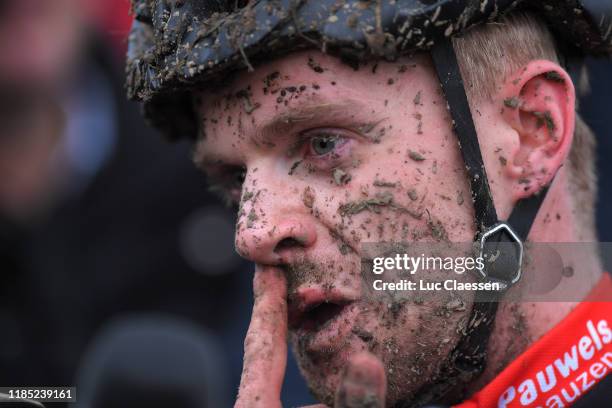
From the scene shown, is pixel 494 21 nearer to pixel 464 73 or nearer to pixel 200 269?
pixel 464 73

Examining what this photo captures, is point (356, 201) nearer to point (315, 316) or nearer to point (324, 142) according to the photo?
point (324, 142)

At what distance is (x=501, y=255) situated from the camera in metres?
2.73

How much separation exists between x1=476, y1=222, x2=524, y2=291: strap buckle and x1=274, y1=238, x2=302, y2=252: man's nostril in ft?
1.65

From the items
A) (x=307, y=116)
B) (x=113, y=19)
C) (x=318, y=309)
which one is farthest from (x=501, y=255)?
(x=113, y=19)

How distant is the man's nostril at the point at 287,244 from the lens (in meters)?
2.70

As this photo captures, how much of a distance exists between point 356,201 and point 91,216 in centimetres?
231

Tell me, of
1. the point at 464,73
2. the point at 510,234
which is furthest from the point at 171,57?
the point at 510,234

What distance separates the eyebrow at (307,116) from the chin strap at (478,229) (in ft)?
0.84

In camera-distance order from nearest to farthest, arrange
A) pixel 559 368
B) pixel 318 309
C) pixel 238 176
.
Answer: pixel 559 368 < pixel 318 309 < pixel 238 176

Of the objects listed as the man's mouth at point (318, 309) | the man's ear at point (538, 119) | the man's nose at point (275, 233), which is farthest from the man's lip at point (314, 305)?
the man's ear at point (538, 119)

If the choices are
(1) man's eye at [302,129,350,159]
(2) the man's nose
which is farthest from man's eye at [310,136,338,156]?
(2) the man's nose

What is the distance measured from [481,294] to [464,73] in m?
0.61

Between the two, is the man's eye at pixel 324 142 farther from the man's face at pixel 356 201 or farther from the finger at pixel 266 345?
the finger at pixel 266 345

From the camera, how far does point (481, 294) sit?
8.89 ft
